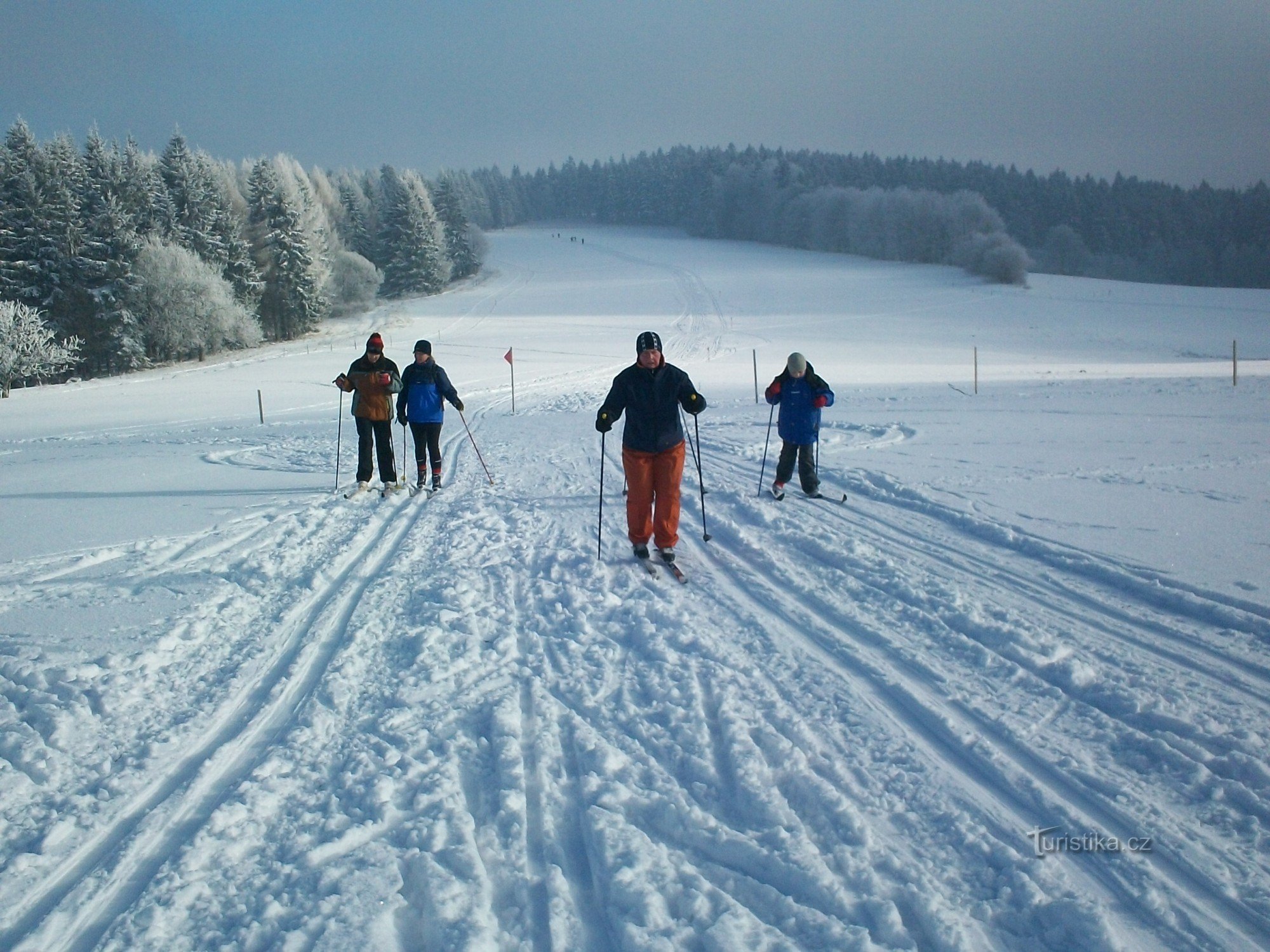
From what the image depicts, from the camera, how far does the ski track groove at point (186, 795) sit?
3018mm

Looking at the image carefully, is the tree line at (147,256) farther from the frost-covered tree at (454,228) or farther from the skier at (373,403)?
the skier at (373,403)

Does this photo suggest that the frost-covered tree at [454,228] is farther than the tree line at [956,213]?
No

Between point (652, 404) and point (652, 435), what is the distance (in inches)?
10.8

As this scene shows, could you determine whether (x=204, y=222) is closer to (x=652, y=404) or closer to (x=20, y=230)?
(x=20, y=230)

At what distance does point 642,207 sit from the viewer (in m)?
138

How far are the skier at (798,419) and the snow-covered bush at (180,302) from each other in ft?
136

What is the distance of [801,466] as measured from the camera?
943 centimetres

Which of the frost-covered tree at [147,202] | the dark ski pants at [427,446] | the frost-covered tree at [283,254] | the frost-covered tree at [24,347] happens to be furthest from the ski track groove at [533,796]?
the frost-covered tree at [283,254]

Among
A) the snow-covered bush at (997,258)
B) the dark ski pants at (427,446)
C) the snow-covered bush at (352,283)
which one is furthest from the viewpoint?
the snow-covered bush at (997,258)

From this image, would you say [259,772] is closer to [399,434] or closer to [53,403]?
[399,434]

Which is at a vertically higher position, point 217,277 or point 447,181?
point 447,181

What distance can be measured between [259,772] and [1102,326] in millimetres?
50567

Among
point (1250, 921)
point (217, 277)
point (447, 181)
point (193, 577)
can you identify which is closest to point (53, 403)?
point (217, 277)

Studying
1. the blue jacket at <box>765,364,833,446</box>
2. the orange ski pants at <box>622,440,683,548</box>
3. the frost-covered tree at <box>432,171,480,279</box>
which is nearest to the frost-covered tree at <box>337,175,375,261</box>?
the frost-covered tree at <box>432,171,480,279</box>
